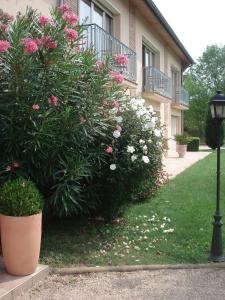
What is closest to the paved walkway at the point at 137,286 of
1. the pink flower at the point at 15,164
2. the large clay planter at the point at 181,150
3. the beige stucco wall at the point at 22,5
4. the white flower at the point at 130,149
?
the pink flower at the point at 15,164

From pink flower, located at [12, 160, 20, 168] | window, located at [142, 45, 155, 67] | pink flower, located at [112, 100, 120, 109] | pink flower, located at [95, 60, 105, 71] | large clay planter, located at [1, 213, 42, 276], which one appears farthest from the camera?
window, located at [142, 45, 155, 67]

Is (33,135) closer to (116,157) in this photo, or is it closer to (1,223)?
(1,223)

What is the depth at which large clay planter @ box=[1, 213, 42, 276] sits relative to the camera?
17.4ft

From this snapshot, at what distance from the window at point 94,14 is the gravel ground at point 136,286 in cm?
785

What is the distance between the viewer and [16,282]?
17.0 ft

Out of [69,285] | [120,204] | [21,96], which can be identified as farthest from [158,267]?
[21,96]

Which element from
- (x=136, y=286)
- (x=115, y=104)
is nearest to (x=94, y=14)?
(x=115, y=104)

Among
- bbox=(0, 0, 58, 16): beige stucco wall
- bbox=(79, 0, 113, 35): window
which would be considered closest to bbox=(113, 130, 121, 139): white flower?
bbox=(0, 0, 58, 16): beige stucco wall

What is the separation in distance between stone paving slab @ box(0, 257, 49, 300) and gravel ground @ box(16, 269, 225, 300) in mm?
76

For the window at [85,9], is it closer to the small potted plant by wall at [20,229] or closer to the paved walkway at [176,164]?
the paved walkway at [176,164]

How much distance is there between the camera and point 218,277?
5.67 metres

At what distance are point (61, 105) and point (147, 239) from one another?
101 inches

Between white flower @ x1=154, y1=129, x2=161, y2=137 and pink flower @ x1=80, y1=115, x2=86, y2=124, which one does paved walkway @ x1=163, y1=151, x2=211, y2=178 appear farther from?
pink flower @ x1=80, y1=115, x2=86, y2=124

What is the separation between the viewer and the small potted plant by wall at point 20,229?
5.32 meters
